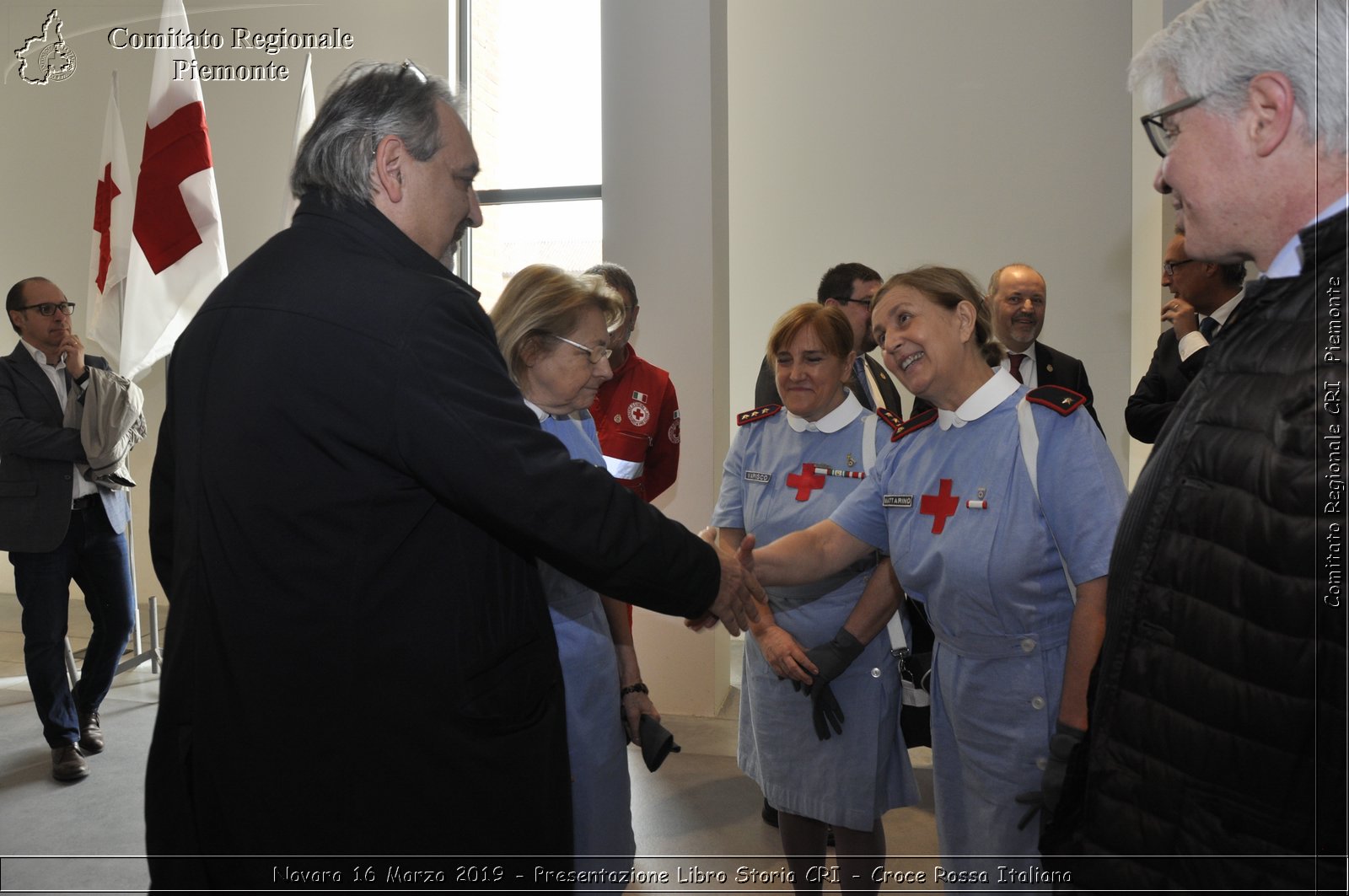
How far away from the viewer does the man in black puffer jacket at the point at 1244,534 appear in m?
0.90

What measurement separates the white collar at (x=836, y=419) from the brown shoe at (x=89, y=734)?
3371 mm

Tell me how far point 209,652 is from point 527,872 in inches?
21.4

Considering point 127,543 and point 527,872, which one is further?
point 127,543

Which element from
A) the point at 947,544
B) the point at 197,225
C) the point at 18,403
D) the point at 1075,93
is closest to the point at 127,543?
the point at 18,403

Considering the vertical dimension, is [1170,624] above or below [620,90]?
below

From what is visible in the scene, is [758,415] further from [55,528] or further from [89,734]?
[89,734]

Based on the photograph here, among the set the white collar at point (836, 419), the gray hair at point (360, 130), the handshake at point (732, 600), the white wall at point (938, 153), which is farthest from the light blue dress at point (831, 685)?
the white wall at point (938, 153)

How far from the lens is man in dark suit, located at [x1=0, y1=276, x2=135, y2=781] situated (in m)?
3.83

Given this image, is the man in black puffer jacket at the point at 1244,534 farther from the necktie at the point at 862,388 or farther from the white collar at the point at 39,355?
the white collar at the point at 39,355

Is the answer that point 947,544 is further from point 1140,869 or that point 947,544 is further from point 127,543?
point 127,543

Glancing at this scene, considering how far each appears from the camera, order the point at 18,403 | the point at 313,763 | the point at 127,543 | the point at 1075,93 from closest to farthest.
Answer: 1. the point at 313,763
2. the point at 18,403
3. the point at 127,543
4. the point at 1075,93

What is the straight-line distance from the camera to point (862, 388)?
346 cm

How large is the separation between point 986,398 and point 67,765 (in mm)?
3750

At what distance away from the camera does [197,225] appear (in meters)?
4.82
